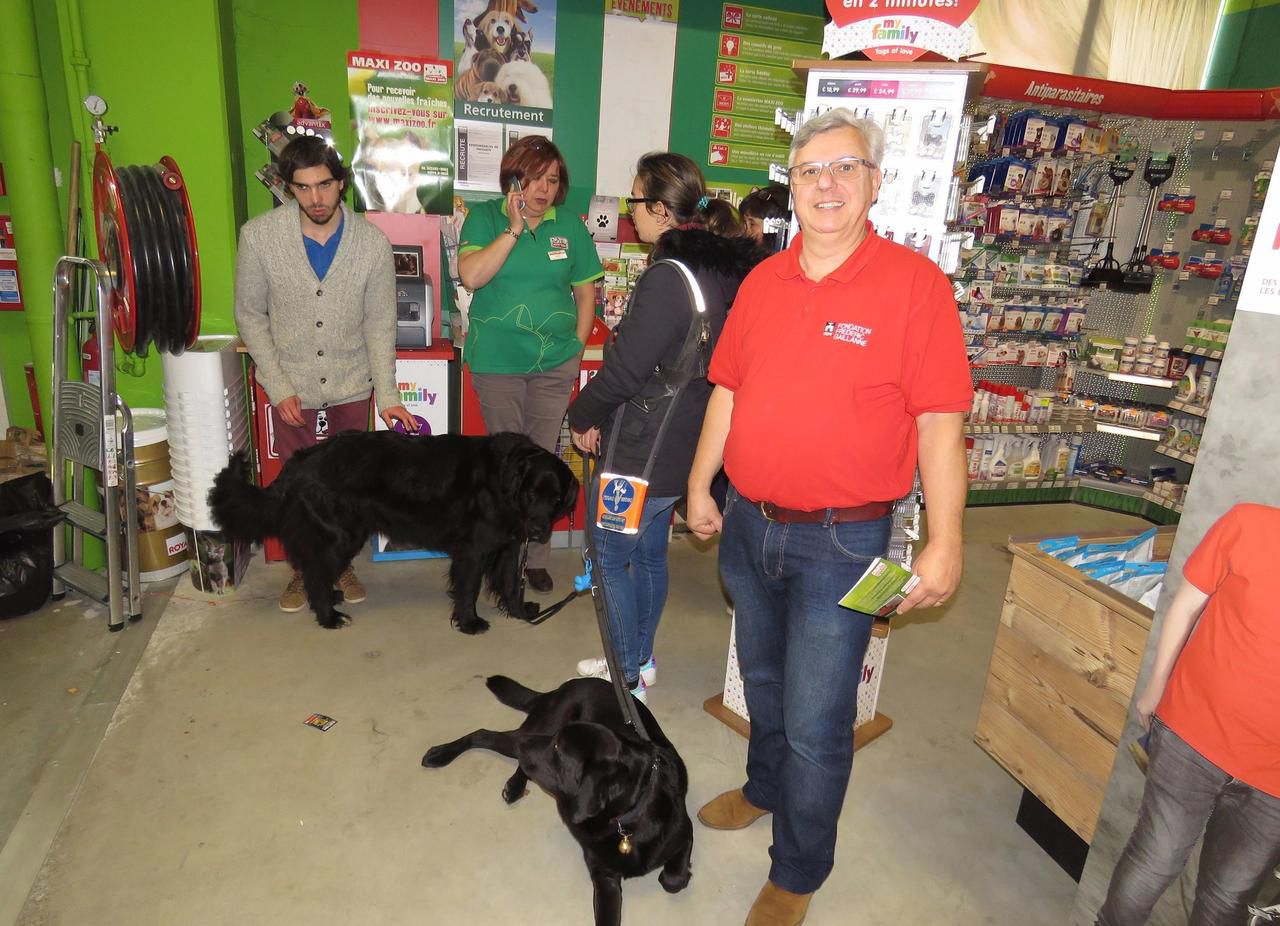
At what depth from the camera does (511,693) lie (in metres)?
2.42

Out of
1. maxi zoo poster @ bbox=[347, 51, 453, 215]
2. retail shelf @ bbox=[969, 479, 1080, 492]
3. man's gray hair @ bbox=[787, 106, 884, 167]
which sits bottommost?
retail shelf @ bbox=[969, 479, 1080, 492]

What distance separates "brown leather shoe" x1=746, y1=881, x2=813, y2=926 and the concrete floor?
110 millimetres

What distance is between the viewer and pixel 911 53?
210 centimetres

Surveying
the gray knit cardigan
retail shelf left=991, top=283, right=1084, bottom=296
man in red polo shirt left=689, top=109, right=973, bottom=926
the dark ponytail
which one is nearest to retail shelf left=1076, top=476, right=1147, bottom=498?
retail shelf left=991, top=283, right=1084, bottom=296

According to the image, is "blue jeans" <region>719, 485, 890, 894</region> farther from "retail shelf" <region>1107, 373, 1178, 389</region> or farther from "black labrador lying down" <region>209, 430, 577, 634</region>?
"retail shelf" <region>1107, 373, 1178, 389</region>

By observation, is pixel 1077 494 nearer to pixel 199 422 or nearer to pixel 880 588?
pixel 880 588

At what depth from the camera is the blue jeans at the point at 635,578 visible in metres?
2.19

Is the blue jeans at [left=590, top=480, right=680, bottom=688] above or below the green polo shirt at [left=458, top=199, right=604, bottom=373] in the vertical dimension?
below

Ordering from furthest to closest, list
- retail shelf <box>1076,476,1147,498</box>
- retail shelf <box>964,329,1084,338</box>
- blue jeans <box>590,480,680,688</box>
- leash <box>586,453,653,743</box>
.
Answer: retail shelf <box>1076,476,1147,498</box> → retail shelf <box>964,329,1084,338</box> → blue jeans <box>590,480,680,688</box> → leash <box>586,453,653,743</box>

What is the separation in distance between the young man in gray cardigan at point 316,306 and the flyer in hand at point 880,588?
195cm

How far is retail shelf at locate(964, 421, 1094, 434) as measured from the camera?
15.2 ft

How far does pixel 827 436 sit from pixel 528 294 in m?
1.78

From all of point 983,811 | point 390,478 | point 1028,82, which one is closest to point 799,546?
point 983,811

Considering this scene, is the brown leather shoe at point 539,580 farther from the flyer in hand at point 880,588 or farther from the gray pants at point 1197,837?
the gray pants at point 1197,837
